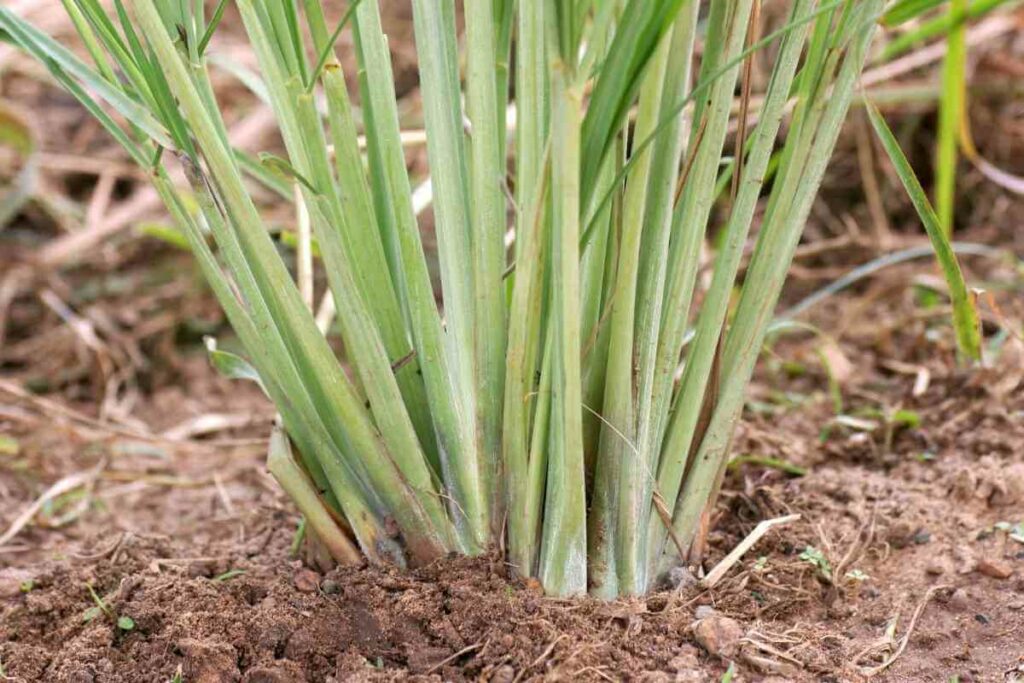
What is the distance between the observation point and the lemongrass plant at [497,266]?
77 cm

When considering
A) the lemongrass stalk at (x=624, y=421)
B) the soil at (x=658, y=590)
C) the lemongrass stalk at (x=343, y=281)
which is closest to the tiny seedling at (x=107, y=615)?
the soil at (x=658, y=590)

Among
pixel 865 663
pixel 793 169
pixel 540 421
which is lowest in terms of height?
pixel 865 663

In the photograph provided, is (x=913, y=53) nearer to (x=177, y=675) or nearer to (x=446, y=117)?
(x=446, y=117)

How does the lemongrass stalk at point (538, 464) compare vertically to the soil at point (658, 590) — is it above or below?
above

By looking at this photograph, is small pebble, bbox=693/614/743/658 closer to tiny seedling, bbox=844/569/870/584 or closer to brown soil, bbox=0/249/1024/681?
brown soil, bbox=0/249/1024/681

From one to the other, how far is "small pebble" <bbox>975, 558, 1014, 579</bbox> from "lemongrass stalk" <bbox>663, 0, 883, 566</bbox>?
0.25 meters

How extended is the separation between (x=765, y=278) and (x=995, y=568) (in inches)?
13.7

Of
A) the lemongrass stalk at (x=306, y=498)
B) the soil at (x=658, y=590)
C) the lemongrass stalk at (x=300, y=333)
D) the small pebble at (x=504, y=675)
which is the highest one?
the lemongrass stalk at (x=300, y=333)

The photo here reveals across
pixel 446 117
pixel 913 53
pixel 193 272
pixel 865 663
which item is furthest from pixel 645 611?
pixel 913 53

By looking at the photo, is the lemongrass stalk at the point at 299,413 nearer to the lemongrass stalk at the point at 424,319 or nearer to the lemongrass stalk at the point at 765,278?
the lemongrass stalk at the point at 424,319

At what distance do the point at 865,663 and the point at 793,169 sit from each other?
0.37 meters

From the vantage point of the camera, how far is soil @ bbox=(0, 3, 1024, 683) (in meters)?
0.83

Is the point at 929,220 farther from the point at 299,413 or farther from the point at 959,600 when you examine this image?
the point at 299,413

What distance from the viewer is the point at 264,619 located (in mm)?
872
